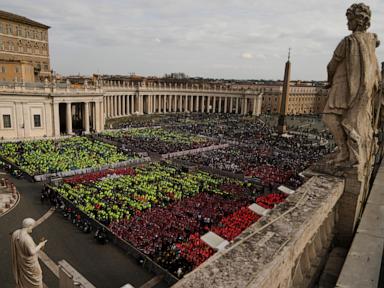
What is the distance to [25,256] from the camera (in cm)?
652

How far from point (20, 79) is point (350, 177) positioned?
63666 mm

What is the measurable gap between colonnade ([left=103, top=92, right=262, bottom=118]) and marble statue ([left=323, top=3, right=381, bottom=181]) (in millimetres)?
88213

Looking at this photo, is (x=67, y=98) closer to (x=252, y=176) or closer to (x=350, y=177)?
(x=252, y=176)

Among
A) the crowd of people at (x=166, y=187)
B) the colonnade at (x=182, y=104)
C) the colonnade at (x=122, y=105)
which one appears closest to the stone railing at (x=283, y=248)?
the crowd of people at (x=166, y=187)

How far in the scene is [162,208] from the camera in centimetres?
2527

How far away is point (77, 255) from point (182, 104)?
99136mm

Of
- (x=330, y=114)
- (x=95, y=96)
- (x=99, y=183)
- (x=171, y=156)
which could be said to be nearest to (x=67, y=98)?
(x=95, y=96)

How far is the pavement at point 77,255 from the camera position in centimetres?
1633

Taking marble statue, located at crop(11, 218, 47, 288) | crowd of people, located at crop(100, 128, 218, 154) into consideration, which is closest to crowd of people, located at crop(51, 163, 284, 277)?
marble statue, located at crop(11, 218, 47, 288)

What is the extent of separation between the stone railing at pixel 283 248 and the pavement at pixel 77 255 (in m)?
11.5

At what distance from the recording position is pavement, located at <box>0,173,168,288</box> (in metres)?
16.3

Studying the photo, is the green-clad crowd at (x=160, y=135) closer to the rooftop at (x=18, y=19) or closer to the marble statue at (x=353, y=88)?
the rooftop at (x=18, y=19)

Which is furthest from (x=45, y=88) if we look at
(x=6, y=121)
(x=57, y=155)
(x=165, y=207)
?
(x=165, y=207)

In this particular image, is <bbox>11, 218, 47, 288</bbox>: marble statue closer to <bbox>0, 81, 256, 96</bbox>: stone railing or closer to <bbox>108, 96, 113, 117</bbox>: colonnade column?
<bbox>0, 81, 256, 96</bbox>: stone railing
